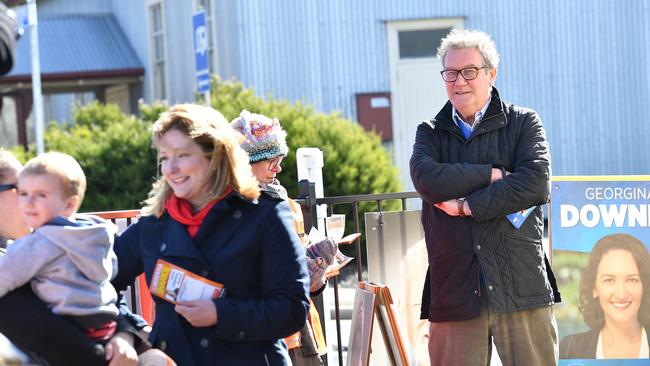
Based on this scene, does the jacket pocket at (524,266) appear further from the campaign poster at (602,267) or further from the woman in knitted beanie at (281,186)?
the campaign poster at (602,267)

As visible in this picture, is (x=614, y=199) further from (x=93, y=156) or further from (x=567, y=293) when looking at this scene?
(x=93, y=156)

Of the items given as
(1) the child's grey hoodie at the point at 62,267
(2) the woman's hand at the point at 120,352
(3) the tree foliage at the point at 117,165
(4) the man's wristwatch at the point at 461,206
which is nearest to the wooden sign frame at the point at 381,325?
(4) the man's wristwatch at the point at 461,206

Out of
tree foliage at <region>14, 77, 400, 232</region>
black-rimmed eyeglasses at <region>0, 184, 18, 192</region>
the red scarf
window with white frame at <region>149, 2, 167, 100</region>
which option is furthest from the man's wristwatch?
window with white frame at <region>149, 2, 167, 100</region>

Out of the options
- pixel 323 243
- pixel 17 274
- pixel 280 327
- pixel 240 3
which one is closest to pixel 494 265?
pixel 323 243

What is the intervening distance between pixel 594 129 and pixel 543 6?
2.59 metres

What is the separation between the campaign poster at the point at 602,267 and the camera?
649 centimetres

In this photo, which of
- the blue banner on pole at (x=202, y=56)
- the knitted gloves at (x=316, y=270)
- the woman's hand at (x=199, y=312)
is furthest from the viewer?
the blue banner on pole at (x=202, y=56)

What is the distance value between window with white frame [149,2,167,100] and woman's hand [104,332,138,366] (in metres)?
22.3

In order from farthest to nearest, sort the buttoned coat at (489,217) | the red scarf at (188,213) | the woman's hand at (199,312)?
the buttoned coat at (489,217) < the red scarf at (188,213) < the woman's hand at (199,312)

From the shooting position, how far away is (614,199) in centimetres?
652

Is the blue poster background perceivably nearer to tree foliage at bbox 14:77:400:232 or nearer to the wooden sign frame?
the wooden sign frame

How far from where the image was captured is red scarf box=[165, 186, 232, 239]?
150 inches

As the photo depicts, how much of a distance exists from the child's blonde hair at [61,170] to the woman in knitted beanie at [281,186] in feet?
5.03

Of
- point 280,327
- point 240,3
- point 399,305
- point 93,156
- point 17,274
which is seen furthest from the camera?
point 240,3
